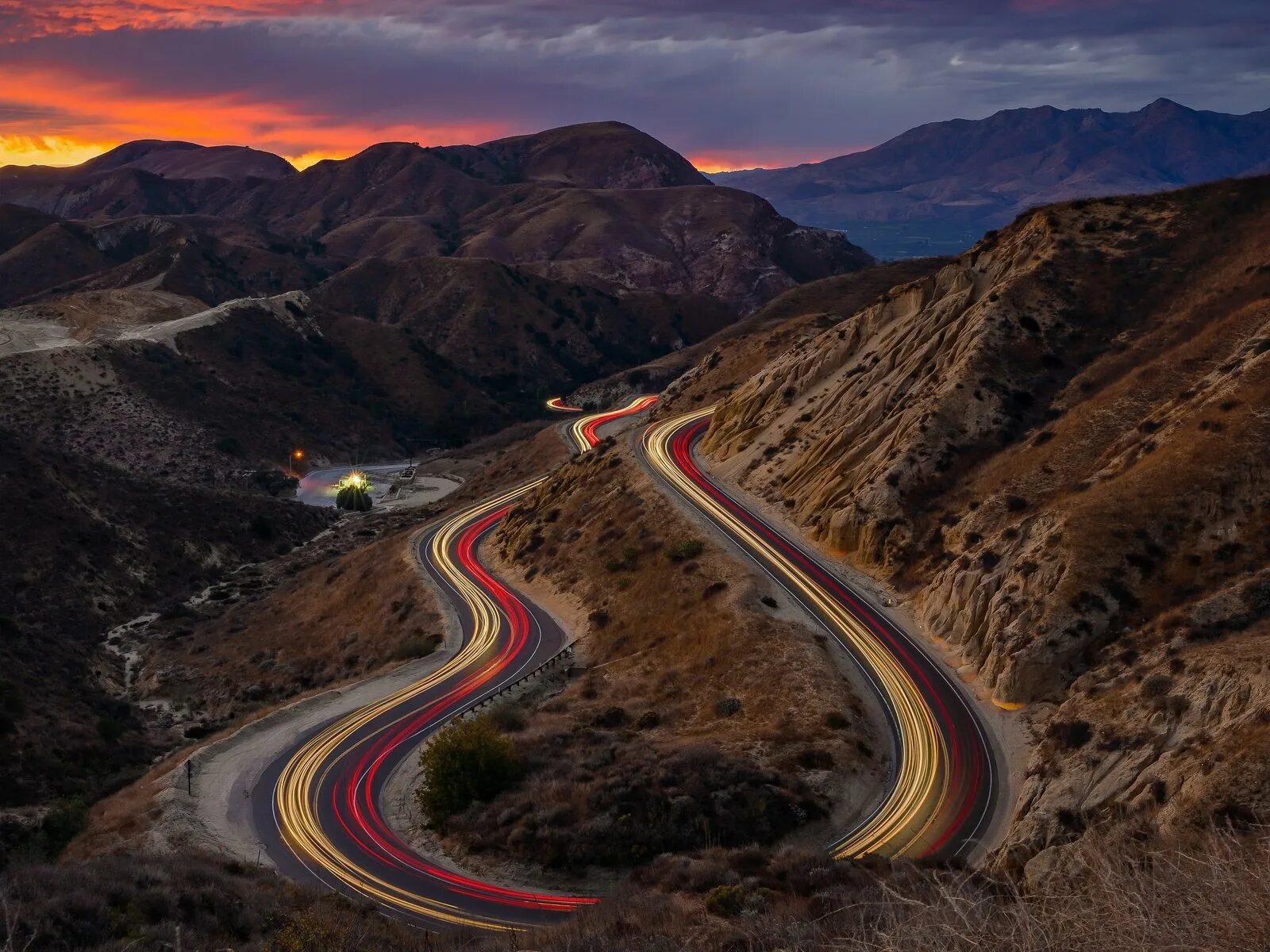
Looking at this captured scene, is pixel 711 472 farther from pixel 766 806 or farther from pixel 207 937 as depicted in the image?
pixel 207 937

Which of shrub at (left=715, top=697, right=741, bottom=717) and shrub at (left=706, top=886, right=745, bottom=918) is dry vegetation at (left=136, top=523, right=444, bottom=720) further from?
shrub at (left=706, top=886, right=745, bottom=918)

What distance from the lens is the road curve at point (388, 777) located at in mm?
34000

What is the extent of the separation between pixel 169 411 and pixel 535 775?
109 metres

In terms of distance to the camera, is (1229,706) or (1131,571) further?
(1131,571)

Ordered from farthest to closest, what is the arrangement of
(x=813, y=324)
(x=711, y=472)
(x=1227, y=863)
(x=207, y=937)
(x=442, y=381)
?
(x=442, y=381), (x=813, y=324), (x=711, y=472), (x=207, y=937), (x=1227, y=863)

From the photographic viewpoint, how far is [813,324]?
373 feet

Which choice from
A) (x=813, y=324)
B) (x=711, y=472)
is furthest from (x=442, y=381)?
(x=711, y=472)

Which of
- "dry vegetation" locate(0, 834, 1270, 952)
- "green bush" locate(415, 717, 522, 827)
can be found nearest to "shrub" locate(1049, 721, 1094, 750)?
"dry vegetation" locate(0, 834, 1270, 952)

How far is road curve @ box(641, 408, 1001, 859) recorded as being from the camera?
123 feet

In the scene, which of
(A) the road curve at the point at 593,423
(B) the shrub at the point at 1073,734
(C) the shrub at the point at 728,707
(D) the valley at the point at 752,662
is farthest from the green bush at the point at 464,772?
(A) the road curve at the point at 593,423

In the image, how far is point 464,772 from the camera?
4019cm

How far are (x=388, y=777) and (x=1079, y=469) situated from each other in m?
38.9

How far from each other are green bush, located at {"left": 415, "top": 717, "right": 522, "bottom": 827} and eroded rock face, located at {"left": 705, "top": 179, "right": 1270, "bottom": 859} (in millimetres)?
18991

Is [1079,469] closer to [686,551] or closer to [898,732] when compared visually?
[898,732]
